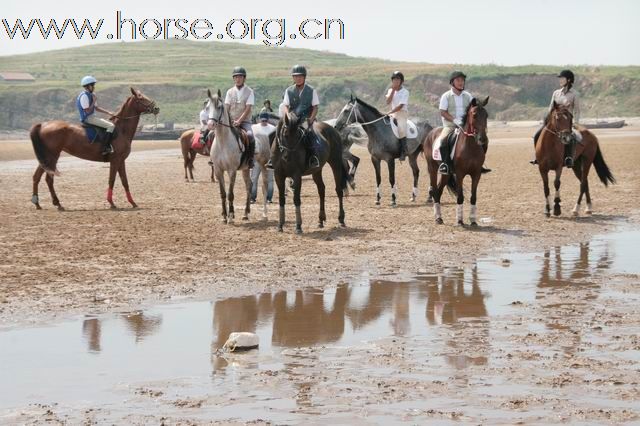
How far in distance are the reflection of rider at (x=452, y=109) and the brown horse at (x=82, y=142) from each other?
20.4 ft

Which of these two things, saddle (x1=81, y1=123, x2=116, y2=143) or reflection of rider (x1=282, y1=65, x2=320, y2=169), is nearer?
reflection of rider (x1=282, y1=65, x2=320, y2=169)

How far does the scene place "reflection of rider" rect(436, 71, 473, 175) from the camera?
16.5m

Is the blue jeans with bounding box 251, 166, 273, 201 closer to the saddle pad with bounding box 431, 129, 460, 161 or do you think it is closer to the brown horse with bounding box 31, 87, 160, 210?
the brown horse with bounding box 31, 87, 160, 210

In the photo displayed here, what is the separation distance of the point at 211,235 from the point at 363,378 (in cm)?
851

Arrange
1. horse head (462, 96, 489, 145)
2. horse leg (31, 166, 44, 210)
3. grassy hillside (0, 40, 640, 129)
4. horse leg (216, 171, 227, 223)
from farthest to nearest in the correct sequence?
grassy hillside (0, 40, 640, 129), horse leg (31, 166, 44, 210), horse leg (216, 171, 227, 223), horse head (462, 96, 489, 145)

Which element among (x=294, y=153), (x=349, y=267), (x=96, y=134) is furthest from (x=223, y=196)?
(x=349, y=267)

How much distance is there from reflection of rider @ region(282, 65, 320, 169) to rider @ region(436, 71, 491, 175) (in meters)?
2.02

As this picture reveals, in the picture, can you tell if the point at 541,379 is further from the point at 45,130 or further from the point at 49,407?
the point at 45,130

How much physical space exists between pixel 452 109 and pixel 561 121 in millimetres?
2190

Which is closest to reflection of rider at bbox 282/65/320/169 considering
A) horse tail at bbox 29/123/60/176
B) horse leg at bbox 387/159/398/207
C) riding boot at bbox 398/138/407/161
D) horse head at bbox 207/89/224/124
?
horse head at bbox 207/89/224/124

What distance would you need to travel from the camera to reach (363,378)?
762cm

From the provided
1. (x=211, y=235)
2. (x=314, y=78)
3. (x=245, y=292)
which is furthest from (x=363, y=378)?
(x=314, y=78)

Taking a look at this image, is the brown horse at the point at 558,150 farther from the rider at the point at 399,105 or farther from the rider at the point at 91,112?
the rider at the point at 91,112

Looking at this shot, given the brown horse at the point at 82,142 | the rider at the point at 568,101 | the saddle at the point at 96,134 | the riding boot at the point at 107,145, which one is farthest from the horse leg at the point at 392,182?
the saddle at the point at 96,134
